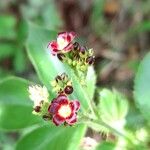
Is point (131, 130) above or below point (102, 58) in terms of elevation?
below

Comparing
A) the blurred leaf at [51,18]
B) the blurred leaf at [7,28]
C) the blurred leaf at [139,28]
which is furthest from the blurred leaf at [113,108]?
the blurred leaf at [51,18]

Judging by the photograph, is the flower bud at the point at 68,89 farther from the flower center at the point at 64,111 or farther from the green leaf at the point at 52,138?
the green leaf at the point at 52,138

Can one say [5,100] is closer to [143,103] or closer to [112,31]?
[143,103]

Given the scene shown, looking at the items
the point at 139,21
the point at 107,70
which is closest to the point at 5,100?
the point at 107,70

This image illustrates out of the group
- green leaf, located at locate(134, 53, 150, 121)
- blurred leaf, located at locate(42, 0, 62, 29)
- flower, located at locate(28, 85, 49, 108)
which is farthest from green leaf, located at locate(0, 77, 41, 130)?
blurred leaf, located at locate(42, 0, 62, 29)

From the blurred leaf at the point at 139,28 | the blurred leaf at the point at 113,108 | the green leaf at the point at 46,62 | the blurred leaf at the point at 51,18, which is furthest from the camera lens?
the blurred leaf at the point at 51,18

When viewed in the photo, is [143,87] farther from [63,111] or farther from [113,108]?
[63,111]

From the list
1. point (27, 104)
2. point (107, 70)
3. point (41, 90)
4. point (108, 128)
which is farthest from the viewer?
point (107, 70)
